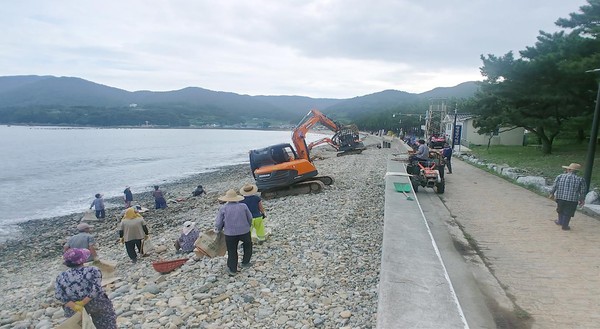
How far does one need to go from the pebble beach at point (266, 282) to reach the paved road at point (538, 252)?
2.23 meters

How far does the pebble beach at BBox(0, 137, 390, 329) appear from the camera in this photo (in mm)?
5078

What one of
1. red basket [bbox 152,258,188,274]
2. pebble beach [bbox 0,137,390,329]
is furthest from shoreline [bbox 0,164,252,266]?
red basket [bbox 152,258,188,274]

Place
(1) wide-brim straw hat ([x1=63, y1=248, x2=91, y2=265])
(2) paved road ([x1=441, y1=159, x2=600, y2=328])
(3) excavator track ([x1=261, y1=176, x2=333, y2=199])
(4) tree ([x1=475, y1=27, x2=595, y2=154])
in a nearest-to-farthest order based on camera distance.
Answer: (1) wide-brim straw hat ([x1=63, y1=248, x2=91, y2=265]) → (2) paved road ([x1=441, y1=159, x2=600, y2=328]) → (3) excavator track ([x1=261, y1=176, x2=333, y2=199]) → (4) tree ([x1=475, y1=27, x2=595, y2=154])

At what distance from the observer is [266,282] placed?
602cm

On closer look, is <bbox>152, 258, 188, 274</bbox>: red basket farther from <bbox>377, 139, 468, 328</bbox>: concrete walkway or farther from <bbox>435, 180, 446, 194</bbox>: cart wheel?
<bbox>435, 180, 446, 194</bbox>: cart wheel

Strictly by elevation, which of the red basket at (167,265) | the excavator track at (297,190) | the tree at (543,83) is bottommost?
the red basket at (167,265)

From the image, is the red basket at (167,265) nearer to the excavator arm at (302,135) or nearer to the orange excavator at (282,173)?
the orange excavator at (282,173)

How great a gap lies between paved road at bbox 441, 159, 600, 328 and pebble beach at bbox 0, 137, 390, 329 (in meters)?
2.23

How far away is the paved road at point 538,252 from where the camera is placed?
5383 millimetres

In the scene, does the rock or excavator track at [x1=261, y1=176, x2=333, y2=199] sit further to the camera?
excavator track at [x1=261, y1=176, x2=333, y2=199]

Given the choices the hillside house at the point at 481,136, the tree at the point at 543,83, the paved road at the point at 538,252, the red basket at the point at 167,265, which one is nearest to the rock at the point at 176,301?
the red basket at the point at 167,265

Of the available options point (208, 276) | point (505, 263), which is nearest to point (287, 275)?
point (208, 276)

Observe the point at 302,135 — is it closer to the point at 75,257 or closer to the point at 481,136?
the point at 75,257

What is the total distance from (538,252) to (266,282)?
17.9ft
